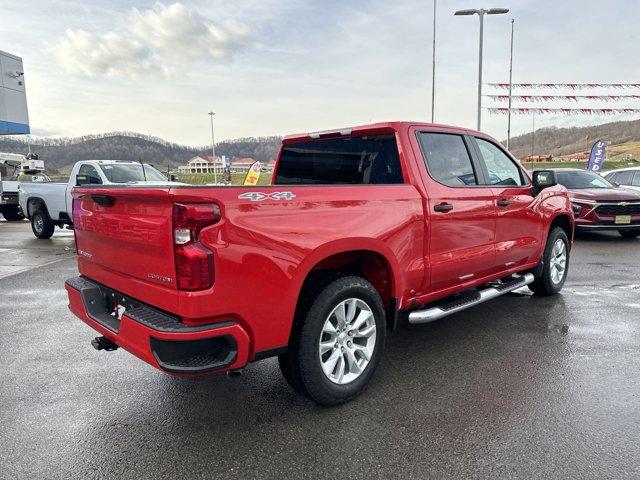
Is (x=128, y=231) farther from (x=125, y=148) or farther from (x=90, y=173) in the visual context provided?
(x=125, y=148)

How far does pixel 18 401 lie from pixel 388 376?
2.61 metres

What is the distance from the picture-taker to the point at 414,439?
268 centimetres

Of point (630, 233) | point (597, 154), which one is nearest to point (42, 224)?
point (630, 233)

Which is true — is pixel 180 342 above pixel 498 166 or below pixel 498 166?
below

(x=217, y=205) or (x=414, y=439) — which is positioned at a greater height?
(x=217, y=205)

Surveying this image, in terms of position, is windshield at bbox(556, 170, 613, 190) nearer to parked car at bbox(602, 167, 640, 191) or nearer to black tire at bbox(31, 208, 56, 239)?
parked car at bbox(602, 167, 640, 191)

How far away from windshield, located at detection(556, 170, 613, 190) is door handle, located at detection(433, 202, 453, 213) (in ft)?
27.1

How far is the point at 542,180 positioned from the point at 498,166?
25.8 inches

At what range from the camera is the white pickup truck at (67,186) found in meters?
10.2

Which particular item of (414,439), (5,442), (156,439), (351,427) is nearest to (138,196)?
(156,439)

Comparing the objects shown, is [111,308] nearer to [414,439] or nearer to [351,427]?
[351,427]

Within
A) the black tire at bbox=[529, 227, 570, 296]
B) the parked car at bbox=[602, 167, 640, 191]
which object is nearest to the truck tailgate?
the black tire at bbox=[529, 227, 570, 296]

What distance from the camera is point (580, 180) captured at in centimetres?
1076

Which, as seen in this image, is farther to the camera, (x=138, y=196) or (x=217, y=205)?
(x=138, y=196)
